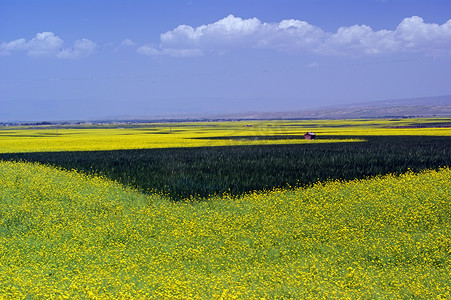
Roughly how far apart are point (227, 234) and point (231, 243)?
2.86 feet

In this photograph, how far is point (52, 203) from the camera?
17953mm

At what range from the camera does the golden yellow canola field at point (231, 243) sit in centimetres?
977

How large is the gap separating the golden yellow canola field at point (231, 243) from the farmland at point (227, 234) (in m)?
0.04

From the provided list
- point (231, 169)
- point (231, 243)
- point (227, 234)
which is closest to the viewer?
point (231, 243)

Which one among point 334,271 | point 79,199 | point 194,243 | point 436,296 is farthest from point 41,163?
point 436,296

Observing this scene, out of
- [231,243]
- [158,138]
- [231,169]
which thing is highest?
[158,138]

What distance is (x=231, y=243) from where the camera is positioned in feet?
42.8

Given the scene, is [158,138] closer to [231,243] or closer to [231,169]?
[231,169]

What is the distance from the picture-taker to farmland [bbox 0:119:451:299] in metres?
9.92

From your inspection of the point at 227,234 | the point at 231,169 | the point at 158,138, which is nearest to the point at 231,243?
the point at 227,234

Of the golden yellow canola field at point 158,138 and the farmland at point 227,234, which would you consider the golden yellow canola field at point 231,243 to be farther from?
the golden yellow canola field at point 158,138

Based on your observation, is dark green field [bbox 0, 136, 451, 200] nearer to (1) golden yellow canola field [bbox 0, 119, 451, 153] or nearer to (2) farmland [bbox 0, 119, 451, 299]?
(2) farmland [bbox 0, 119, 451, 299]

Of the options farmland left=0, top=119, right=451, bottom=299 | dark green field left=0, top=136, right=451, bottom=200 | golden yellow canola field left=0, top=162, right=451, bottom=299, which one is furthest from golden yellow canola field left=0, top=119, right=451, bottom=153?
golden yellow canola field left=0, top=162, right=451, bottom=299

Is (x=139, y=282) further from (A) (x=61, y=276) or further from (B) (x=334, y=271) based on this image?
(B) (x=334, y=271)
